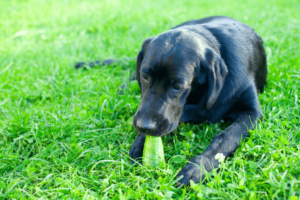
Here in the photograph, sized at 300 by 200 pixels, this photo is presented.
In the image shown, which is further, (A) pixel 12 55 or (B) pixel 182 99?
(A) pixel 12 55

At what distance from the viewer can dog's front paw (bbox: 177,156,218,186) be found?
173 centimetres

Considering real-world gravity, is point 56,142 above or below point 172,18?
below

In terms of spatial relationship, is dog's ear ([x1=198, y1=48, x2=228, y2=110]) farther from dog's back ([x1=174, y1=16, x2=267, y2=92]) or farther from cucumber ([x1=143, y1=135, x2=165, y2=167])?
cucumber ([x1=143, y1=135, x2=165, y2=167])

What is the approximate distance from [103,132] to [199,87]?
103 cm

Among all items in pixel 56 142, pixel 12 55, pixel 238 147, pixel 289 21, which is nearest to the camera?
pixel 238 147

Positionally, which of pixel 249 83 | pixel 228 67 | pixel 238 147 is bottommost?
pixel 238 147

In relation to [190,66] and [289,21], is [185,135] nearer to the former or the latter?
[190,66]

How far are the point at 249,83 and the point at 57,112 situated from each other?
2.06 meters

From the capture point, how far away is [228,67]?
242 cm

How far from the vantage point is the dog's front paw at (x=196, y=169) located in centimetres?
173

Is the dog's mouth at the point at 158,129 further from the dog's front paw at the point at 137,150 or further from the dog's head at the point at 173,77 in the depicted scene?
the dog's front paw at the point at 137,150

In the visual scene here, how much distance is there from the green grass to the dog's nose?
0.96ft

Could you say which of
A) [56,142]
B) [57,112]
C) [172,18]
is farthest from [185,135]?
[172,18]

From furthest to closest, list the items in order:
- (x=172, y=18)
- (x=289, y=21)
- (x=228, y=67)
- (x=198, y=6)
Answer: (x=198, y=6)
(x=172, y=18)
(x=289, y=21)
(x=228, y=67)
